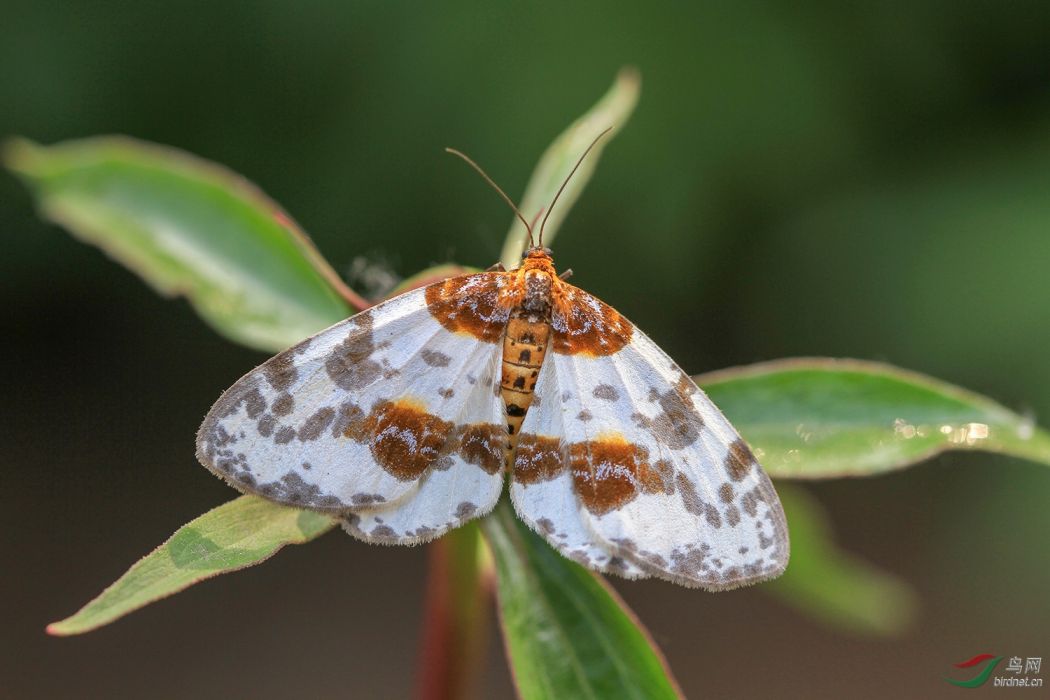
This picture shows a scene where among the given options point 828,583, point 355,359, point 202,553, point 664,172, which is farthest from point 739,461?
point 664,172

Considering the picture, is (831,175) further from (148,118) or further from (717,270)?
(148,118)

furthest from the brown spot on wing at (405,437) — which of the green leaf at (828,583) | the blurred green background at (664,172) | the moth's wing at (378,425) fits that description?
the blurred green background at (664,172)

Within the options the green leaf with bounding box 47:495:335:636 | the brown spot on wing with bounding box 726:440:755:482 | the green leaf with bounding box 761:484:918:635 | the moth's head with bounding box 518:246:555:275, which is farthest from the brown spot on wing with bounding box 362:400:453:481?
the green leaf with bounding box 761:484:918:635

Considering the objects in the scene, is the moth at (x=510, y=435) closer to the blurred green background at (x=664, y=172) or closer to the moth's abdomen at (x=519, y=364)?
the moth's abdomen at (x=519, y=364)

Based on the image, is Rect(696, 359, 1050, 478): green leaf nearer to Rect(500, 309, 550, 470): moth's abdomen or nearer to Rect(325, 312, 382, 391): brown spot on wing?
Rect(500, 309, 550, 470): moth's abdomen

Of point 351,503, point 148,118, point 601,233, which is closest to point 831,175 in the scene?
point 601,233

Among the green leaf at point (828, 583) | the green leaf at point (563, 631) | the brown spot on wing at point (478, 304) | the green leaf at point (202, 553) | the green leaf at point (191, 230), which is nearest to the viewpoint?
the green leaf at point (202, 553)

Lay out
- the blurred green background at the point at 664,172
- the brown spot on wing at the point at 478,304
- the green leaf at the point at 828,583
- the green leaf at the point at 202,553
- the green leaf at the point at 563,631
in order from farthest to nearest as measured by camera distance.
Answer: the blurred green background at the point at 664,172 < the green leaf at the point at 828,583 < the brown spot on wing at the point at 478,304 < the green leaf at the point at 563,631 < the green leaf at the point at 202,553

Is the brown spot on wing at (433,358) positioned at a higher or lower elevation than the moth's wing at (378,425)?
higher
